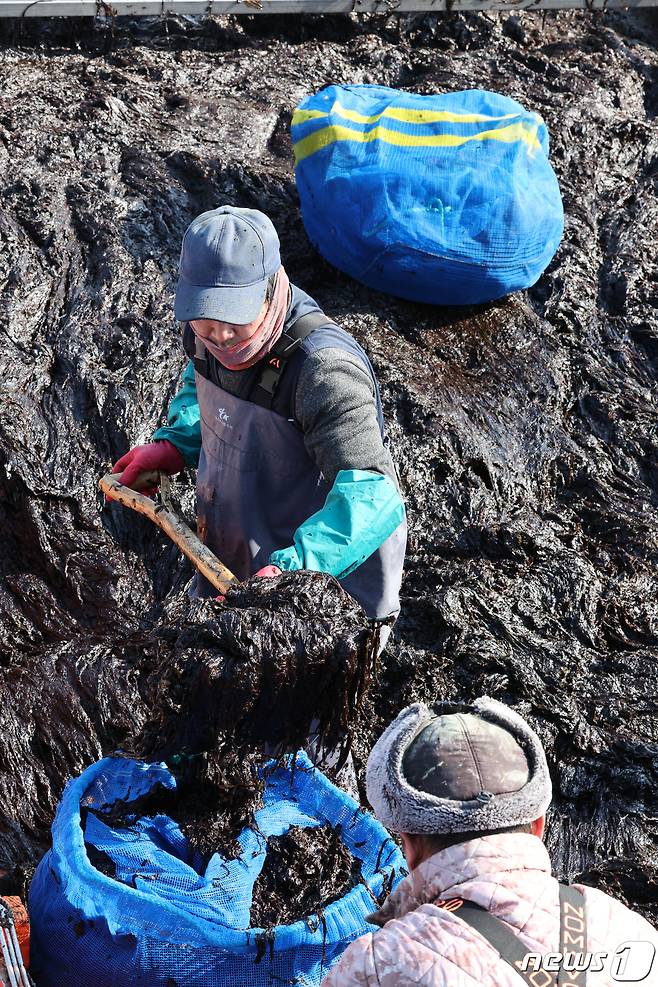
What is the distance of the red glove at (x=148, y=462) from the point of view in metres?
3.29

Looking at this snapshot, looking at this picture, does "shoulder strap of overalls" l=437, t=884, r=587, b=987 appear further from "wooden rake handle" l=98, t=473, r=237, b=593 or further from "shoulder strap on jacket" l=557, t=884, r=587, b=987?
"wooden rake handle" l=98, t=473, r=237, b=593

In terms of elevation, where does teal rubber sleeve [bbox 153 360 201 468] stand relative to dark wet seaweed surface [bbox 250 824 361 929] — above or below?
above

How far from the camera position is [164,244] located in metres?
5.56

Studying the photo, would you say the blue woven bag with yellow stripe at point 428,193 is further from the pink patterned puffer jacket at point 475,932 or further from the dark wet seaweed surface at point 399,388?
the pink patterned puffer jacket at point 475,932

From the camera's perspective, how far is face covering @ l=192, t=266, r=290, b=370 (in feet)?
8.92

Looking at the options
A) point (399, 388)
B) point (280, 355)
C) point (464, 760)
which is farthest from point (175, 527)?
point (399, 388)

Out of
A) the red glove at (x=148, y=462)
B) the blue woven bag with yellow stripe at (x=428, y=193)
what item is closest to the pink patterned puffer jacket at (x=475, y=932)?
the red glove at (x=148, y=462)

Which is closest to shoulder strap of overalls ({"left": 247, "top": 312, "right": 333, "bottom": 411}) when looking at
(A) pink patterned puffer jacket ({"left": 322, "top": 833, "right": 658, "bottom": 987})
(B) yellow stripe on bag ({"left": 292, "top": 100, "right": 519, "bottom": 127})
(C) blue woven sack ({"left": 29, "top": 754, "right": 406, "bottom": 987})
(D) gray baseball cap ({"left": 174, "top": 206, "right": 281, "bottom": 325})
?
(D) gray baseball cap ({"left": 174, "top": 206, "right": 281, "bottom": 325})

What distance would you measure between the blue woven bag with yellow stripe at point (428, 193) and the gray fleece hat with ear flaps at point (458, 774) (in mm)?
3738

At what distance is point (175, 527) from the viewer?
3.04 meters

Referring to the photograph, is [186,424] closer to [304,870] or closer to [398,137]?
[304,870]

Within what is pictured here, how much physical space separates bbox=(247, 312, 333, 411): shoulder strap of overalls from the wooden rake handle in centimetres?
45

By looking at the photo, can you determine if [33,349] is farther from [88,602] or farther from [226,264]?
[226,264]

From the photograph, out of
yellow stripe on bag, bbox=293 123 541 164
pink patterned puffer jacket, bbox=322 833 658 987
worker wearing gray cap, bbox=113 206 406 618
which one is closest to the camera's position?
pink patterned puffer jacket, bbox=322 833 658 987
